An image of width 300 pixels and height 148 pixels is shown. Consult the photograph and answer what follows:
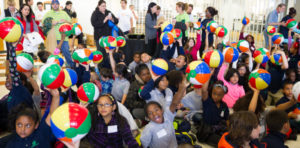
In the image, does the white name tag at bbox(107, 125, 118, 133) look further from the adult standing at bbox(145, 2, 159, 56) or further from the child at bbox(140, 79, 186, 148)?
the adult standing at bbox(145, 2, 159, 56)

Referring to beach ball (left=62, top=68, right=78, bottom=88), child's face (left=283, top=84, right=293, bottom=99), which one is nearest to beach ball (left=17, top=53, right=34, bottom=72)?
beach ball (left=62, top=68, right=78, bottom=88)

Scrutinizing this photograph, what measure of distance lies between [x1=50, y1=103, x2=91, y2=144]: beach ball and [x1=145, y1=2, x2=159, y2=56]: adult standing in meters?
4.54

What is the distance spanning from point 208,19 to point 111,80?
3.19m

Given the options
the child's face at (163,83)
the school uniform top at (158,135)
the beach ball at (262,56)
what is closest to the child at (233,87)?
the beach ball at (262,56)

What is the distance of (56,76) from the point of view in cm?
218

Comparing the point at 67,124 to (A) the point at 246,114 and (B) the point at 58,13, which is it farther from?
(B) the point at 58,13

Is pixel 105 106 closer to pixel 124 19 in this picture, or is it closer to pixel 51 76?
pixel 51 76

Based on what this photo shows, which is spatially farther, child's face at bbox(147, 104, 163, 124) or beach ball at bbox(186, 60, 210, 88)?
beach ball at bbox(186, 60, 210, 88)

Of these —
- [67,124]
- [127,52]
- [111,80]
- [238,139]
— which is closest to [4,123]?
[111,80]

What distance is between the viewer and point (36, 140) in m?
2.01

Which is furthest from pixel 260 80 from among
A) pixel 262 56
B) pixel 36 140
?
pixel 36 140

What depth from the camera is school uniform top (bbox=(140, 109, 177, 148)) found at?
8.04 feet

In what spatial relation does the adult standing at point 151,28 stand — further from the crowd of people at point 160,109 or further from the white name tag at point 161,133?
the white name tag at point 161,133

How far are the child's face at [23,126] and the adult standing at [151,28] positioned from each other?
4.39m
